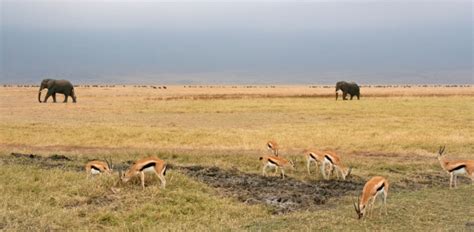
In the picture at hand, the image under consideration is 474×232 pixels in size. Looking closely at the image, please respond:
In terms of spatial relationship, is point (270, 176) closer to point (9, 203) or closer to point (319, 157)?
point (319, 157)

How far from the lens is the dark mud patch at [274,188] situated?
14.0 m

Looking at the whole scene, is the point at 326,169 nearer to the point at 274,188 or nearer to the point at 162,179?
the point at 274,188

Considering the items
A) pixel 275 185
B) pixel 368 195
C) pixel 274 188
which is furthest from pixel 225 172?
pixel 368 195

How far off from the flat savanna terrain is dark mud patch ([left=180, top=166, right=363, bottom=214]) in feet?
0.11

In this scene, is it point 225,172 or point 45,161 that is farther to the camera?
point 45,161

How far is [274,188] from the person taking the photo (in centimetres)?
1565

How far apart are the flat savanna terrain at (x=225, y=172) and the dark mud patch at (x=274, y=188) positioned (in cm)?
3

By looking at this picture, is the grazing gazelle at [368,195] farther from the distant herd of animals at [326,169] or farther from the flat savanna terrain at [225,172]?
the flat savanna terrain at [225,172]

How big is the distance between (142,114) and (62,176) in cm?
2239

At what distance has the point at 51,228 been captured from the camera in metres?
11.2

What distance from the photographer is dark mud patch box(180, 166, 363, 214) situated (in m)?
14.0

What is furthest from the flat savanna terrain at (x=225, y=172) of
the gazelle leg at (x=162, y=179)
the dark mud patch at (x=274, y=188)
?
the gazelle leg at (x=162, y=179)

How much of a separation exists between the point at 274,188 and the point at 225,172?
2.48 meters

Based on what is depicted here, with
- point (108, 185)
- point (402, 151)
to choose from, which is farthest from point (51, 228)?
point (402, 151)
